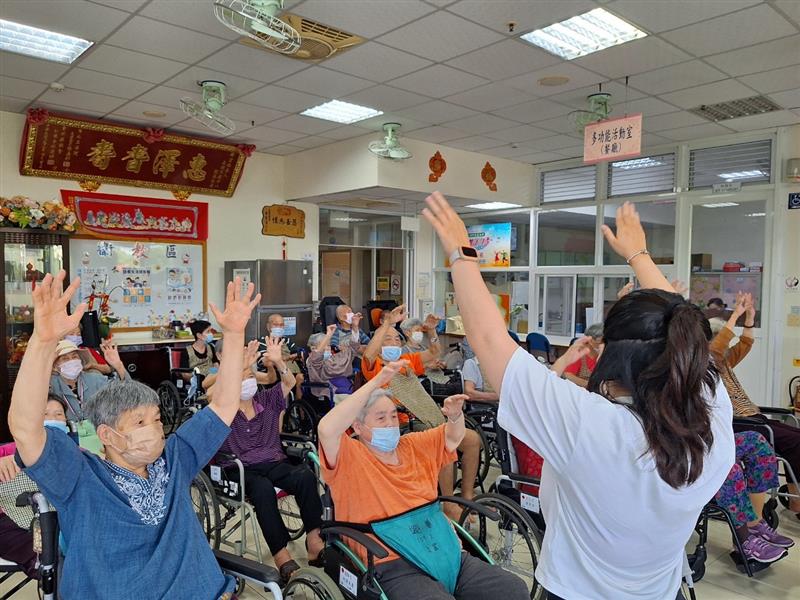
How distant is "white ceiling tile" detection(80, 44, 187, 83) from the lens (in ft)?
12.9

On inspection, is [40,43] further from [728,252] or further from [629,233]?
[728,252]

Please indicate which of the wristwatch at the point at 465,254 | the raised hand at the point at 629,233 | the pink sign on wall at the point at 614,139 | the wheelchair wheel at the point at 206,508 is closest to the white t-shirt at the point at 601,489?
the wristwatch at the point at 465,254

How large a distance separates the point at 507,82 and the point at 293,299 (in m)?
3.58

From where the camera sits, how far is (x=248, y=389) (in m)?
2.89

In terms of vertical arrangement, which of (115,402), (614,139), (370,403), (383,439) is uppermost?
(614,139)

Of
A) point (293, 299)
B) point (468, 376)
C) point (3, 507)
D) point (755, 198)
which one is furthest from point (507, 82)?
point (3, 507)

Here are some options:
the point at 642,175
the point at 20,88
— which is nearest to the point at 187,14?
the point at 20,88

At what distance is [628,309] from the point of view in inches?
40.4

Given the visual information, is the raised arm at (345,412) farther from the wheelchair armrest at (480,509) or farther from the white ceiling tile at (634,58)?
the white ceiling tile at (634,58)

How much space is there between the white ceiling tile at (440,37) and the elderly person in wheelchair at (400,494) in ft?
7.72

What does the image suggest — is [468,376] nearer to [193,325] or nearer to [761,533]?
[761,533]

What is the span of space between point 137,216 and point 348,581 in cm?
530

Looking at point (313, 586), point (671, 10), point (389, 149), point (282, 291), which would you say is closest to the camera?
point (313, 586)

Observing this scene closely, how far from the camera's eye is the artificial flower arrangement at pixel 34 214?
16.5 ft
